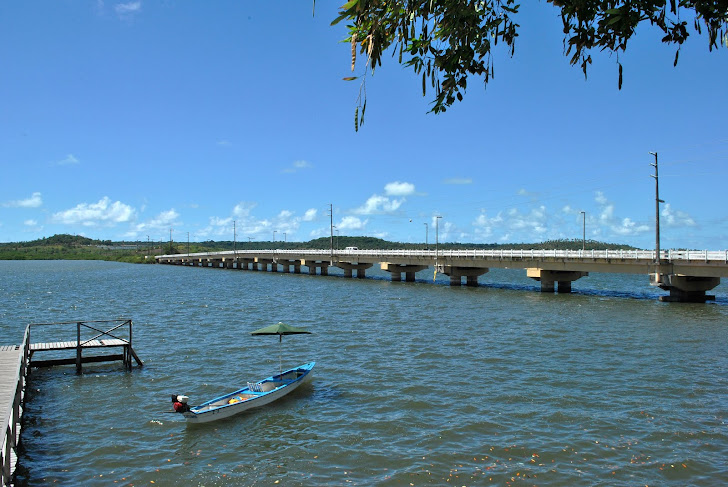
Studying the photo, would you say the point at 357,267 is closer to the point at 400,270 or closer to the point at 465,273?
the point at 400,270

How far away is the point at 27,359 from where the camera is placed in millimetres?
21766

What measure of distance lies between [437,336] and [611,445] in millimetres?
17110

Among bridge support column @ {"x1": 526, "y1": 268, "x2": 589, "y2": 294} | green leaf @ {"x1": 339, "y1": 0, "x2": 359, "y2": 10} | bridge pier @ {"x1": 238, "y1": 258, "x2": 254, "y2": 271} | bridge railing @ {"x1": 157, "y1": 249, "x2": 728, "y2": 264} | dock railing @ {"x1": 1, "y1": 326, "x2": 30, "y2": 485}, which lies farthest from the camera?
bridge pier @ {"x1": 238, "y1": 258, "x2": 254, "y2": 271}

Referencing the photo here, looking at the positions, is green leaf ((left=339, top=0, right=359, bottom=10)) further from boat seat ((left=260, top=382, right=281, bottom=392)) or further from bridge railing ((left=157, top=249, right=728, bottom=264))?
bridge railing ((left=157, top=249, right=728, bottom=264))

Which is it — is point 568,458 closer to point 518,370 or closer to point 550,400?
point 550,400

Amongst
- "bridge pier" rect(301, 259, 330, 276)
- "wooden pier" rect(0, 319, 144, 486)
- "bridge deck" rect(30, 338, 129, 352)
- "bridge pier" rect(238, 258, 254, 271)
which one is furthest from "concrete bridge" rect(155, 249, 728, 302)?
"bridge pier" rect(238, 258, 254, 271)

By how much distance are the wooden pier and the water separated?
62 centimetres

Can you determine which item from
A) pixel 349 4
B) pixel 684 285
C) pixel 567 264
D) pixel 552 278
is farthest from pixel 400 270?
pixel 349 4

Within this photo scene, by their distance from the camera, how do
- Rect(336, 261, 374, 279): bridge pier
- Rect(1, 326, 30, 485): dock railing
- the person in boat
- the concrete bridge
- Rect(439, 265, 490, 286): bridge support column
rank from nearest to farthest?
Rect(1, 326, 30, 485): dock railing < the person in boat < the concrete bridge < Rect(439, 265, 490, 286): bridge support column < Rect(336, 261, 374, 279): bridge pier

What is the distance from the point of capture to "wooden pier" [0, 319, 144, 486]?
11909 millimetres

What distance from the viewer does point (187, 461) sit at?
13258mm

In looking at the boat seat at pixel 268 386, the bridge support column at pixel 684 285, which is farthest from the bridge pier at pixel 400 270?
the boat seat at pixel 268 386

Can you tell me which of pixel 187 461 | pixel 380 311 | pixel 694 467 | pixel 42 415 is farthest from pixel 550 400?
pixel 380 311

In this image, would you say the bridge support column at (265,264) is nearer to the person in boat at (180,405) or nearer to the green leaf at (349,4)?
the person in boat at (180,405)
